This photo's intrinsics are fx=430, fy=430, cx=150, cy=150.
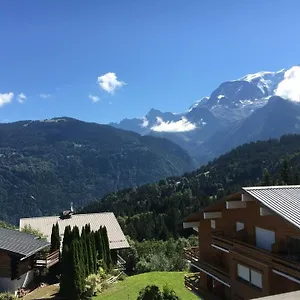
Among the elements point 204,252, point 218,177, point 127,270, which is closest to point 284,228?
point 204,252

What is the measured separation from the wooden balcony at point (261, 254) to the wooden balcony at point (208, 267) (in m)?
1.45

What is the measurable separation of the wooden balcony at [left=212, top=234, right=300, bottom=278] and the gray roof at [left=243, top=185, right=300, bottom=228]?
1.73 meters

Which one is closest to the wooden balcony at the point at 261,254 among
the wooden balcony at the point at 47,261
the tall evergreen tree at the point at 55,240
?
the wooden balcony at the point at 47,261

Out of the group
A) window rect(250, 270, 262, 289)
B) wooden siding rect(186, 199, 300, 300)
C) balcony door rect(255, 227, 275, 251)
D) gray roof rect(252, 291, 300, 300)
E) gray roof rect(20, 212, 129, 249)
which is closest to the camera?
gray roof rect(252, 291, 300, 300)

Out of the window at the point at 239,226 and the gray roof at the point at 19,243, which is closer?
the window at the point at 239,226

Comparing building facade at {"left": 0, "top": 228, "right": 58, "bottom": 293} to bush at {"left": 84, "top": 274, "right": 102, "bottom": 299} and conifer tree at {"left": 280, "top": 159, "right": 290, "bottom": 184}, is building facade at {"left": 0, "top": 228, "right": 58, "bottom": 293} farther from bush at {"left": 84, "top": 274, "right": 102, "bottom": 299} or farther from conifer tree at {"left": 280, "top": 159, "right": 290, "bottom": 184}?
conifer tree at {"left": 280, "top": 159, "right": 290, "bottom": 184}

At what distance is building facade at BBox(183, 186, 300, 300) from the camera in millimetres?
16250

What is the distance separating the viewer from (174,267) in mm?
43688

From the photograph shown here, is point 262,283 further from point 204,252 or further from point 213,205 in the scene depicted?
point 204,252

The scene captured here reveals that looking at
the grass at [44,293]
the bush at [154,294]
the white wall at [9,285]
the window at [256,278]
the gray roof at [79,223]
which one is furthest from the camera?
the gray roof at [79,223]

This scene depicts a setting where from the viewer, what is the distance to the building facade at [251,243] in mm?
16250

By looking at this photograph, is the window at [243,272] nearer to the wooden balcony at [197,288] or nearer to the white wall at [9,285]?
the wooden balcony at [197,288]

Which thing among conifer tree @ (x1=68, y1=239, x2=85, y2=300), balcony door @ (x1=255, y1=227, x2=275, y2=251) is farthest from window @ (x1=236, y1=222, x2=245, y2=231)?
conifer tree @ (x1=68, y1=239, x2=85, y2=300)

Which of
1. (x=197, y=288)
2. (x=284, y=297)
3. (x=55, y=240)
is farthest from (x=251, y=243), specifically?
(x=55, y=240)
